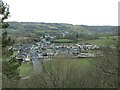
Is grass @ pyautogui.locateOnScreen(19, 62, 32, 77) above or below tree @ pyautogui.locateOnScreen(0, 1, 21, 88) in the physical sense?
below

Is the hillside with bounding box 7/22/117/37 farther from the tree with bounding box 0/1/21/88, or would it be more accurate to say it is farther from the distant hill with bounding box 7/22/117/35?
the tree with bounding box 0/1/21/88

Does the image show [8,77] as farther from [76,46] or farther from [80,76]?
[76,46]

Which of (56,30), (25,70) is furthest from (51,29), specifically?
(25,70)

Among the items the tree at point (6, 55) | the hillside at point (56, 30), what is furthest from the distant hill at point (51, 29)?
the tree at point (6, 55)

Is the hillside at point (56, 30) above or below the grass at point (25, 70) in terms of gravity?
above

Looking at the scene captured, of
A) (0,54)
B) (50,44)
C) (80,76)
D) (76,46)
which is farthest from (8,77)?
(50,44)

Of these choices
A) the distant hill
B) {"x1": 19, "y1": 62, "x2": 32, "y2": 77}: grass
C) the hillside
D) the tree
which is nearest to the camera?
the tree

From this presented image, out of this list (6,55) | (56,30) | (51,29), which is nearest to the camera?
(6,55)

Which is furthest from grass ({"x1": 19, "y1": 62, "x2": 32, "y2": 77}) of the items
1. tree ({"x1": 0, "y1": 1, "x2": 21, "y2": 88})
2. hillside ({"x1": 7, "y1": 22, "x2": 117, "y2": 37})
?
hillside ({"x1": 7, "y1": 22, "x2": 117, "y2": 37})

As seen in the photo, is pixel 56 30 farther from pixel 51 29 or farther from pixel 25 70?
pixel 25 70

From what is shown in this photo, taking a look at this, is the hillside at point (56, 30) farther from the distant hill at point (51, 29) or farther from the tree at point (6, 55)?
the tree at point (6, 55)

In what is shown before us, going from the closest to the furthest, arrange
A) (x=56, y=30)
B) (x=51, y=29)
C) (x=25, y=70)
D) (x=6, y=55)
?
(x=6, y=55) → (x=25, y=70) → (x=56, y=30) → (x=51, y=29)

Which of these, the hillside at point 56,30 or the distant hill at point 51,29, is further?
the distant hill at point 51,29
